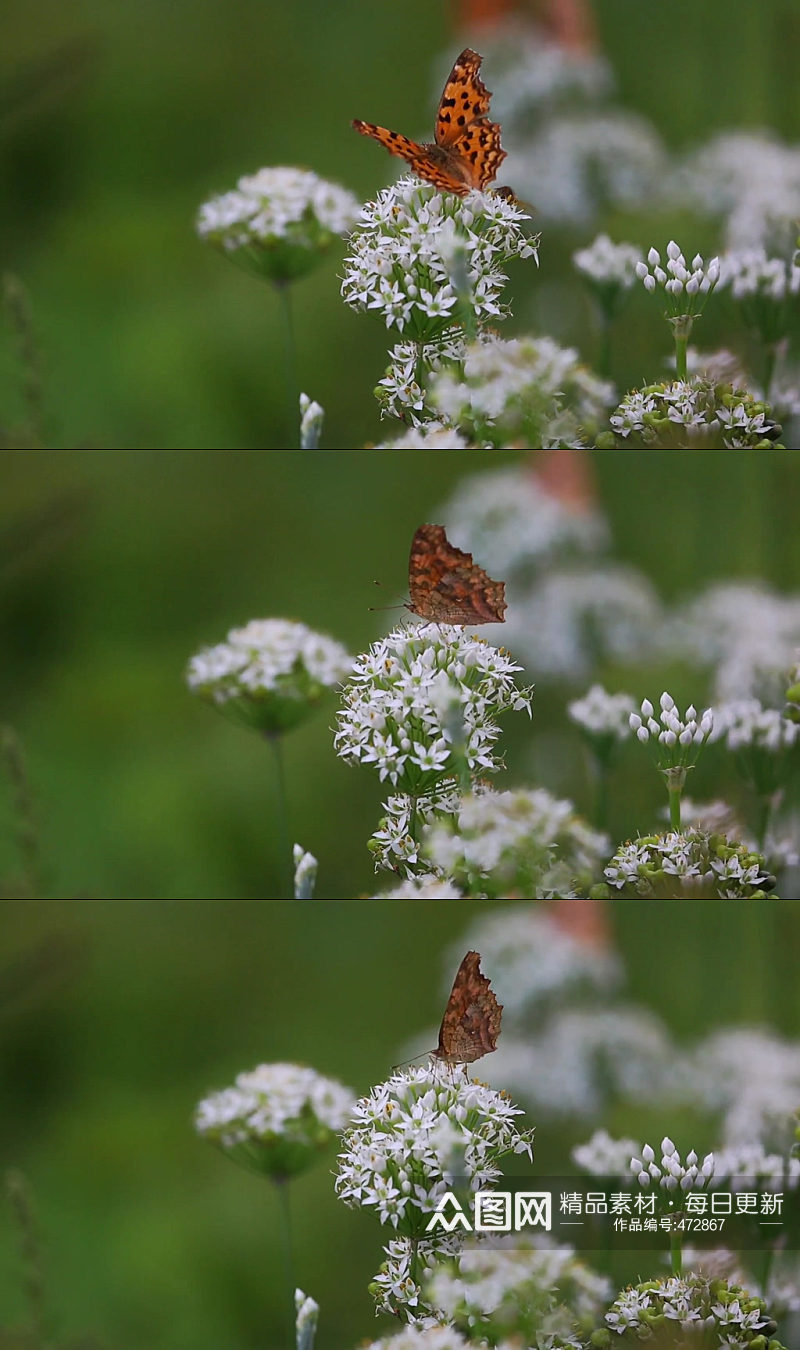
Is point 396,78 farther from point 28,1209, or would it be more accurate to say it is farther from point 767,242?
point 28,1209

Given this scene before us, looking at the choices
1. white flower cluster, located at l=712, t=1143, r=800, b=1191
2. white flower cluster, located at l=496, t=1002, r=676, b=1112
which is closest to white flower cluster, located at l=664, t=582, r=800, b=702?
white flower cluster, located at l=496, t=1002, r=676, b=1112

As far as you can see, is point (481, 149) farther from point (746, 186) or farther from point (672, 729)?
point (672, 729)

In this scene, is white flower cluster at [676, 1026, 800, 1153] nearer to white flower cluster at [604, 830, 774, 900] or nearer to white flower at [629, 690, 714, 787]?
white flower cluster at [604, 830, 774, 900]

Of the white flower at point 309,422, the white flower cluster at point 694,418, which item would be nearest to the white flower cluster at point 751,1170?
the white flower cluster at point 694,418

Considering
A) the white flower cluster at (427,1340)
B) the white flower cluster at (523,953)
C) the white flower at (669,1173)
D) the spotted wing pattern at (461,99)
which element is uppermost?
the spotted wing pattern at (461,99)

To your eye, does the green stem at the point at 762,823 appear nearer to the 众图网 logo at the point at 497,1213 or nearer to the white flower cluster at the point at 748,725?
the white flower cluster at the point at 748,725

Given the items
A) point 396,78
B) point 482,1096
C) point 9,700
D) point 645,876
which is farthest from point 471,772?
point 396,78
